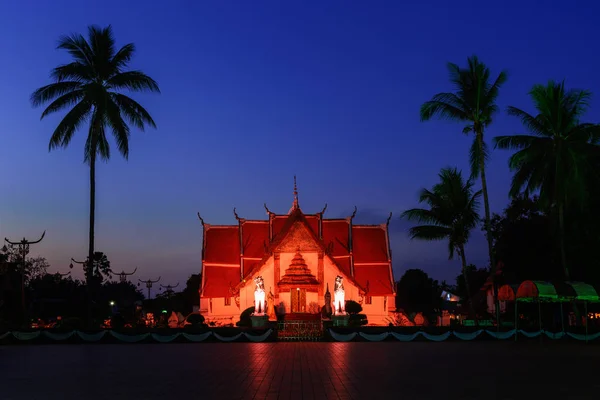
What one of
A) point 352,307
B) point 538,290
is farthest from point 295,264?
point 538,290

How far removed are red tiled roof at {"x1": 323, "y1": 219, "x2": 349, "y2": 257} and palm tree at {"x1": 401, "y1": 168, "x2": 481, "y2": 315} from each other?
14.1 ft

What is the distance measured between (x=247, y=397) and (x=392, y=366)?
668 cm

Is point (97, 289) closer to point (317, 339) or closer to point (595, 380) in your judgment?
point (317, 339)

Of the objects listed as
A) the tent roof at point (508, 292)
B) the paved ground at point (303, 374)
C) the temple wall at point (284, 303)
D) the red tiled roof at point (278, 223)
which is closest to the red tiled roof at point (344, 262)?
the temple wall at point (284, 303)

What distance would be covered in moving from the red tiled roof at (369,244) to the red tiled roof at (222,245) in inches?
310

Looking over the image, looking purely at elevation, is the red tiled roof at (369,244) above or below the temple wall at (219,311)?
above

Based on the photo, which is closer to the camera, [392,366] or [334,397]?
[334,397]

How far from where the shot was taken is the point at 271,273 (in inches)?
1551

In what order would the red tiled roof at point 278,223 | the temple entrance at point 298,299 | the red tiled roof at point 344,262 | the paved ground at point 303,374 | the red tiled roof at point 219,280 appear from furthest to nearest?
the red tiled roof at point 278,223, the red tiled roof at point 344,262, the red tiled roof at point 219,280, the temple entrance at point 298,299, the paved ground at point 303,374

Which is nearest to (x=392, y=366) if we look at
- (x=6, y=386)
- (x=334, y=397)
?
(x=334, y=397)

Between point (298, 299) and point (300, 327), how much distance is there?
541 centimetres

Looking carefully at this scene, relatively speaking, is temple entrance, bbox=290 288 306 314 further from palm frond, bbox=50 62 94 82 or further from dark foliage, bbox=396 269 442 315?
dark foliage, bbox=396 269 442 315

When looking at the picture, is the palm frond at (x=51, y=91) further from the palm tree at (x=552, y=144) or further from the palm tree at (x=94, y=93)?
the palm tree at (x=552, y=144)

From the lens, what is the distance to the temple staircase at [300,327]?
3115 cm
